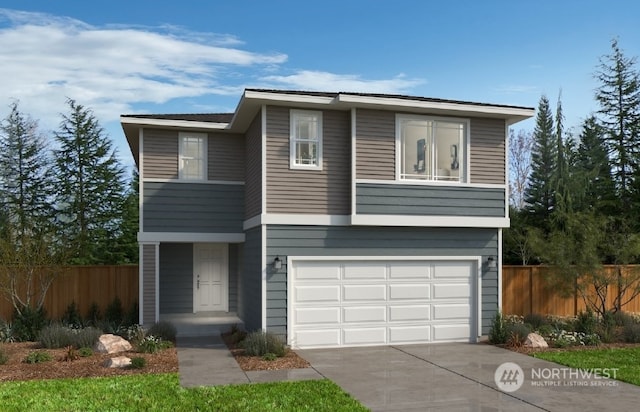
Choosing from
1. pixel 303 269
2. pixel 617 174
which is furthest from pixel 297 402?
pixel 617 174

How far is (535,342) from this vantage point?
12570mm

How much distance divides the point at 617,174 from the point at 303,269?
19189 millimetres

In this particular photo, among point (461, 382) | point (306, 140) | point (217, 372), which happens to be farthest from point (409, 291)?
point (217, 372)

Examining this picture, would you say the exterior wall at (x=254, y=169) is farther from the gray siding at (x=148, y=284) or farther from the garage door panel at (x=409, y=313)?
the garage door panel at (x=409, y=313)

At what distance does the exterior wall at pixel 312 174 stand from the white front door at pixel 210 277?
476 cm

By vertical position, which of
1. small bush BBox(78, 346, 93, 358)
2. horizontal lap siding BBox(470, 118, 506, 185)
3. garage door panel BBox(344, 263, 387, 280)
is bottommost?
small bush BBox(78, 346, 93, 358)

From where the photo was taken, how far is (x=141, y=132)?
14.6m

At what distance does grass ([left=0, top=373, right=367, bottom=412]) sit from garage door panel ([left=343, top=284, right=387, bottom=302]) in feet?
11.5

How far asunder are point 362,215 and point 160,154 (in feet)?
18.2

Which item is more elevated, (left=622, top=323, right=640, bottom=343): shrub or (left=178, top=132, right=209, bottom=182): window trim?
(left=178, top=132, right=209, bottom=182): window trim

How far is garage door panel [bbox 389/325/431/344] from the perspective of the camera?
13.0m

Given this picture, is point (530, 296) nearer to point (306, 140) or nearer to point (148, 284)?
point (306, 140)

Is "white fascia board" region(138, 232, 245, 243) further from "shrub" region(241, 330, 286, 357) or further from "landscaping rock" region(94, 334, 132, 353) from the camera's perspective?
"shrub" region(241, 330, 286, 357)

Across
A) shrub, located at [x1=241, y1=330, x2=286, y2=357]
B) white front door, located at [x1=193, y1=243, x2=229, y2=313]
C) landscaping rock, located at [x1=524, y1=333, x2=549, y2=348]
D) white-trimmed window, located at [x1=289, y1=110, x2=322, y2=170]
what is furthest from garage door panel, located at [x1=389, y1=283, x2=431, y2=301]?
white front door, located at [x1=193, y1=243, x2=229, y2=313]
